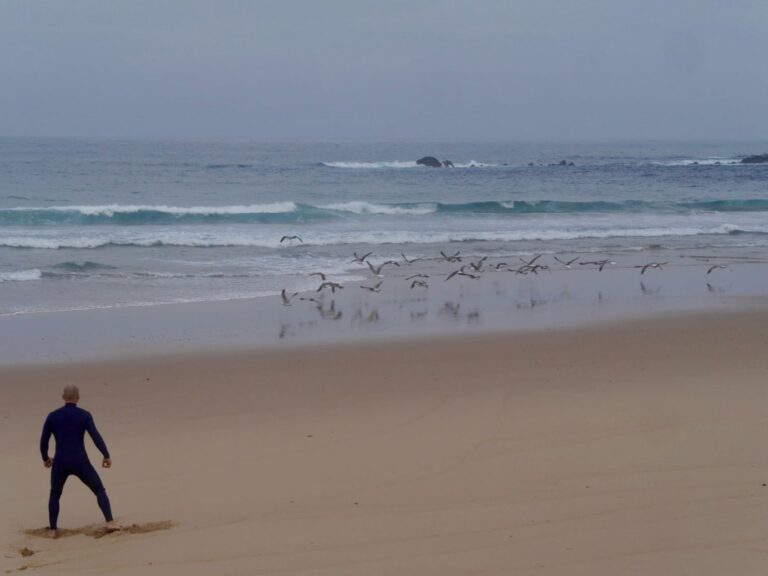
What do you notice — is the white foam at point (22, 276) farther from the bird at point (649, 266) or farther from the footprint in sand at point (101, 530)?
the footprint in sand at point (101, 530)

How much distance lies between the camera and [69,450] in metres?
6.29

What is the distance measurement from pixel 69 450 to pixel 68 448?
1 centimetres

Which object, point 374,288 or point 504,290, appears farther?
point 504,290

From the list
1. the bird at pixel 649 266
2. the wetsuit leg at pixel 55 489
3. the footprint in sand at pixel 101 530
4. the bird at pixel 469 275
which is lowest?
the footprint in sand at pixel 101 530

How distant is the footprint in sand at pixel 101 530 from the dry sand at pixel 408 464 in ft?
0.07

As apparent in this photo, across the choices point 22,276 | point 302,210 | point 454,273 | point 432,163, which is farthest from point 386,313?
point 432,163

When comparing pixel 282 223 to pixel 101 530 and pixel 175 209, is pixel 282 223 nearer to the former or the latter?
pixel 175 209

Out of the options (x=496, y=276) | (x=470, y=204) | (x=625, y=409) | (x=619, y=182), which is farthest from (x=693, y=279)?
(x=619, y=182)

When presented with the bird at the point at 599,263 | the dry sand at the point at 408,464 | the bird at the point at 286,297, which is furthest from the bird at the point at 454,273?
the dry sand at the point at 408,464

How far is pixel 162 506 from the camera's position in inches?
268

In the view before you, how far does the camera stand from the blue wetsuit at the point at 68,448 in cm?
629

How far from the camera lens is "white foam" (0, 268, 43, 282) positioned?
18091 millimetres

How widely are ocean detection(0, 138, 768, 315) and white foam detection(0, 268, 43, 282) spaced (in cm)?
4

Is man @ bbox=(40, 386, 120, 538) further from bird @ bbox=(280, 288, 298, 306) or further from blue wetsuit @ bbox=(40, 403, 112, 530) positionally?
bird @ bbox=(280, 288, 298, 306)
